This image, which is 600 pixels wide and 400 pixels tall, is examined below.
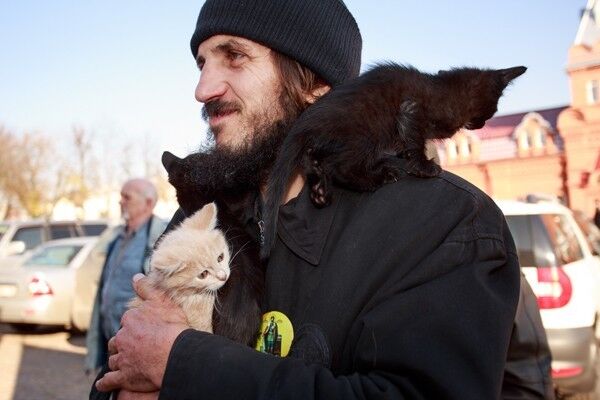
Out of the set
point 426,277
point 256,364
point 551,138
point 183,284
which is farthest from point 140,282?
Answer: point 551,138

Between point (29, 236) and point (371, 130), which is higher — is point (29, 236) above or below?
below

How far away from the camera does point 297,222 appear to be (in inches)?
64.9

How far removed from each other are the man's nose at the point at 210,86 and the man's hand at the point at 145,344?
699 mm

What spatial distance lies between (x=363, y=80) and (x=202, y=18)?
0.70 metres

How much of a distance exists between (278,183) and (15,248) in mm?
13460

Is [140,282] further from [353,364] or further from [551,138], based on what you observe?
[551,138]

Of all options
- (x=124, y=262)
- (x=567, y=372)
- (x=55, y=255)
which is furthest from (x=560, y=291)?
(x=55, y=255)

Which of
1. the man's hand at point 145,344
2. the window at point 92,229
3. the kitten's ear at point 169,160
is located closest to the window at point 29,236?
the window at point 92,229

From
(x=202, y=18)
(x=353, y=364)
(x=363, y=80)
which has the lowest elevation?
(x=353, y=364)

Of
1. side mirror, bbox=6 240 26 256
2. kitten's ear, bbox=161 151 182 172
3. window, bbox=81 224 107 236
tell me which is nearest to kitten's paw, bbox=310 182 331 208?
kitten's ear, bbox=161 151 182 172

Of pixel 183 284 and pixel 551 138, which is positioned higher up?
pixel 551 138

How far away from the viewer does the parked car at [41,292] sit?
10500mm

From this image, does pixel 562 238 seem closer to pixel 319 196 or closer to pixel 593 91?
pixel 319 196

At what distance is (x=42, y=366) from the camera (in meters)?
8.55
